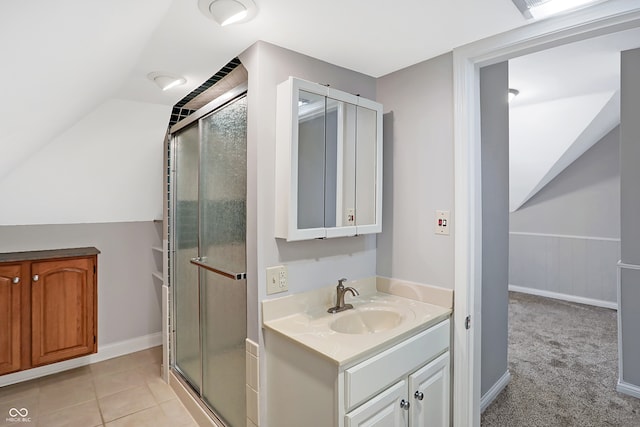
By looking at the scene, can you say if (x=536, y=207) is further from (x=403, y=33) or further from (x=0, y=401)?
(x=0, y=401)

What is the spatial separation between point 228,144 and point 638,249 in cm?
Answer: 293

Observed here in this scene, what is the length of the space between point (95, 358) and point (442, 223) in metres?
3.08

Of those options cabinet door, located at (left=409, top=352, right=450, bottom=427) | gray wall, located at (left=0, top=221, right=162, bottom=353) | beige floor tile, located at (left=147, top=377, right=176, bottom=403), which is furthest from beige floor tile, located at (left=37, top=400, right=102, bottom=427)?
cabinet door, located at (left=409, top=352, right=450, bottom=427)

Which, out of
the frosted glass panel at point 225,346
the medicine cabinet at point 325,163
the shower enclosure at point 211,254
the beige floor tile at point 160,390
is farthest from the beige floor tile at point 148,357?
the medicine cabinet at point 325,163

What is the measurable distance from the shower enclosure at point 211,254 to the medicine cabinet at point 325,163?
31cm

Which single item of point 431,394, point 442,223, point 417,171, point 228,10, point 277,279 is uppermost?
point 228,10

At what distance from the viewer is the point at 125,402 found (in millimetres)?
2355

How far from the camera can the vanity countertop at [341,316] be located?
1351 mm

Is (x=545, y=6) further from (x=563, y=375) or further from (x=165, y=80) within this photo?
(x=563, y=375)

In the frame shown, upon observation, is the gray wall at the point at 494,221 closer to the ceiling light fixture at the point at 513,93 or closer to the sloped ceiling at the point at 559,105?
the sloped ceiling at the point at 559,105

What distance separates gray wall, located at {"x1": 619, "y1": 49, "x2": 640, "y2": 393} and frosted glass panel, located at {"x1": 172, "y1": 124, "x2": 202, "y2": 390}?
301 centimetres

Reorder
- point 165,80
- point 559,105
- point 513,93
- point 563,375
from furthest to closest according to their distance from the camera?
point 559,105
point 513,93
point 563,375
point 165,80

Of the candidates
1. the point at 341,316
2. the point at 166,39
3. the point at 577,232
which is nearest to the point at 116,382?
the point at 341,316

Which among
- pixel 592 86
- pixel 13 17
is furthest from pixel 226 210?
pixel 592 86
